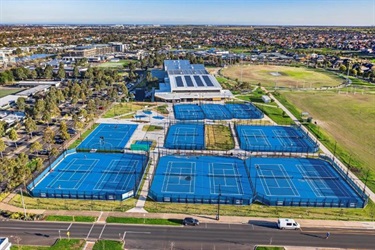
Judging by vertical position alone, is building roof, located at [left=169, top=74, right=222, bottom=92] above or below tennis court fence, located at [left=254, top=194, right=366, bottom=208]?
above

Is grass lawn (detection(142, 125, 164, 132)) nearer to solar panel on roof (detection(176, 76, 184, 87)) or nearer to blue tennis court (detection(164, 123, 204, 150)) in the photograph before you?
blue tennis court (detection(164, 123, 204, 150))

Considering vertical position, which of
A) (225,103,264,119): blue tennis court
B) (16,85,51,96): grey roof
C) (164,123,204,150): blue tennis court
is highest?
(16,85,51,96): grey roof

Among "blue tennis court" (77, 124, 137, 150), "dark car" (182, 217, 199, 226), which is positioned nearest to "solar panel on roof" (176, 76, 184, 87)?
"blue tennis court" (77, 124, 137, 150)

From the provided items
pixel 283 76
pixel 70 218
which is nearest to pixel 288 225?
pixel 70 218

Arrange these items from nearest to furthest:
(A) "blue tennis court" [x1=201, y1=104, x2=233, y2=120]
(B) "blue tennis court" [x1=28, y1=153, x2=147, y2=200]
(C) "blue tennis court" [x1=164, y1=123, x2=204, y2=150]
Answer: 1. (B) "blue tennis court" [x1=28, y1=153, x2=147, y2=200]
2. (C) "blue tennis court" [x1=164, y1=123, x2=204, y2=150]
3. (A) "blue tennis court" [x1=201, y1=104, x2=233, y2=120]

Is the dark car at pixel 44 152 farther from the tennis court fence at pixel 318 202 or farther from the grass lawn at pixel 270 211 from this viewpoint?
the tennis court fence at pixel 318 202

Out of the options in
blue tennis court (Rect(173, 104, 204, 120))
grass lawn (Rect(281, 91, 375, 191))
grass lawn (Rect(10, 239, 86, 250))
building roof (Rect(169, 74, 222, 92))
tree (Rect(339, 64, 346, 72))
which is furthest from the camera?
tree (Rect(339, 64, 346, 72))

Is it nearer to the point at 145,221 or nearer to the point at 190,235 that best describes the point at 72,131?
the point at 145,221
